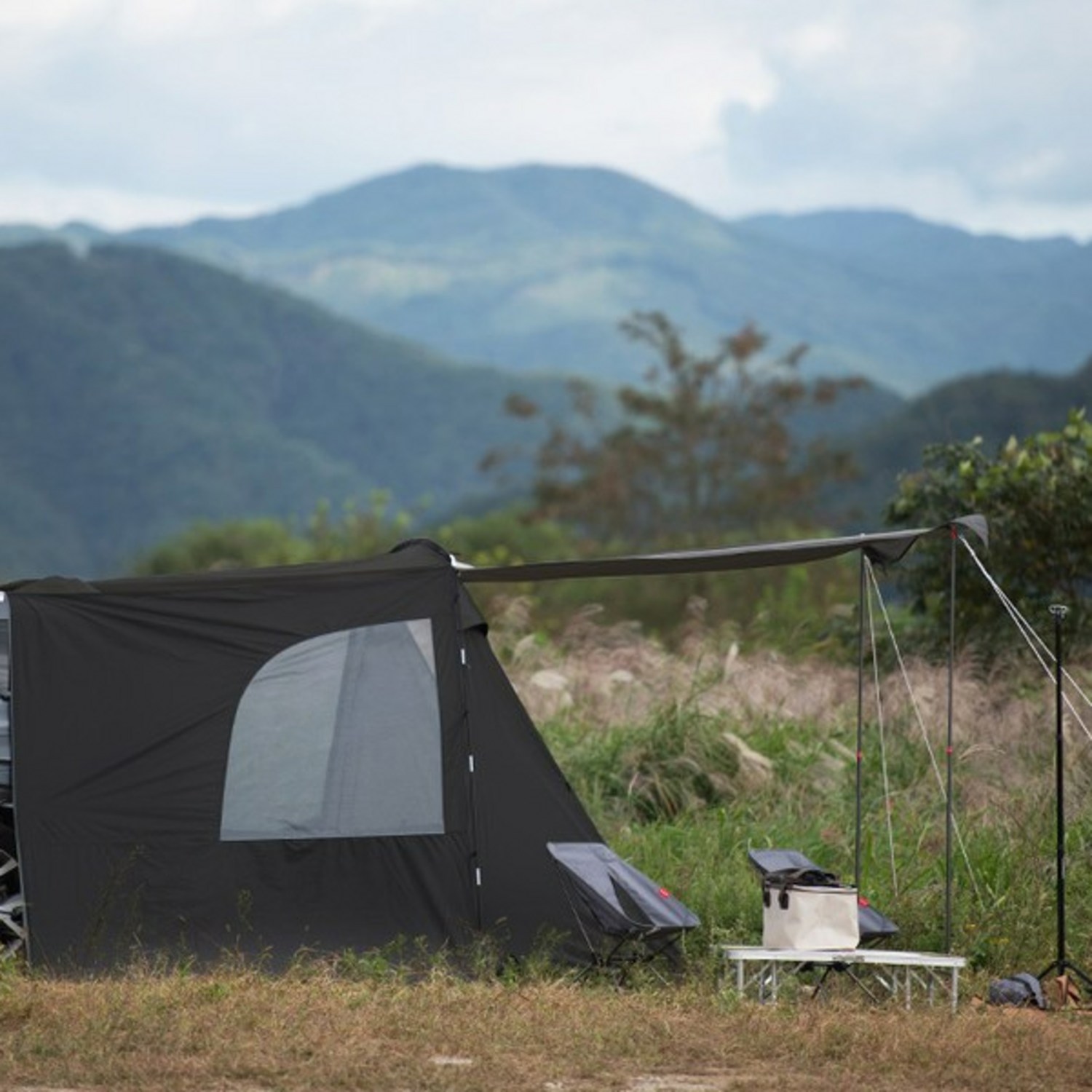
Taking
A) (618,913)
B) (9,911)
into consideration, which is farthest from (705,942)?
(9,911)

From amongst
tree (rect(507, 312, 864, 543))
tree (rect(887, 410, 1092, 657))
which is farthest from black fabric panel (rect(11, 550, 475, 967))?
tree (rect(507, 312, 864, 543))

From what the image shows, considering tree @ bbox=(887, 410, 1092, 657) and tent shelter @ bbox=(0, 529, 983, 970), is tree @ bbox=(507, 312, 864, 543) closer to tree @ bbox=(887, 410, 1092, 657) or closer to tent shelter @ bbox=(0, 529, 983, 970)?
tree @ bbox=(887, 410, 1092, 657)

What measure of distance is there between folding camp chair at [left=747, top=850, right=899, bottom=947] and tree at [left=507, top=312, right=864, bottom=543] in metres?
26.7

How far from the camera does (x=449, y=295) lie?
608ft

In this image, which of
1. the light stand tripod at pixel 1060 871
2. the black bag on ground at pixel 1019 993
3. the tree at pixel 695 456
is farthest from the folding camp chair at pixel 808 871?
the tree at pixel 695 456

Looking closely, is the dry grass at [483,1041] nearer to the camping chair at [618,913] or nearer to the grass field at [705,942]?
the grass field at [705,942]

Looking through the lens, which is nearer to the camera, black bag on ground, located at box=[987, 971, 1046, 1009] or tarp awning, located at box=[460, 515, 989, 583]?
black bag on ground, located at box=[987, 971, 1046, 1009]

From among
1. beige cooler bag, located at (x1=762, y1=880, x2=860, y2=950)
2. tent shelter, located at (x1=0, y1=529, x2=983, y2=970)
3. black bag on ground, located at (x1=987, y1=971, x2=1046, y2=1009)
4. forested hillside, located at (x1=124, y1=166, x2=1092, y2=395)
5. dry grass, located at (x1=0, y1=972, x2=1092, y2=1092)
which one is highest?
forested hillside, located at (x1=124, y1=166, x2=1092, y2=395)

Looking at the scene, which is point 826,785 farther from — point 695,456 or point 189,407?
point 189,407

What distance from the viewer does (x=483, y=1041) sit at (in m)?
6.34

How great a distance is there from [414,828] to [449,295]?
179262 mm

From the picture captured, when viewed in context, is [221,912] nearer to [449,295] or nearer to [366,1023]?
[366,1023]

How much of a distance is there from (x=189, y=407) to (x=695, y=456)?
78.2m

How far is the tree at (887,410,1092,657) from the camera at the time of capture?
13039 mm
